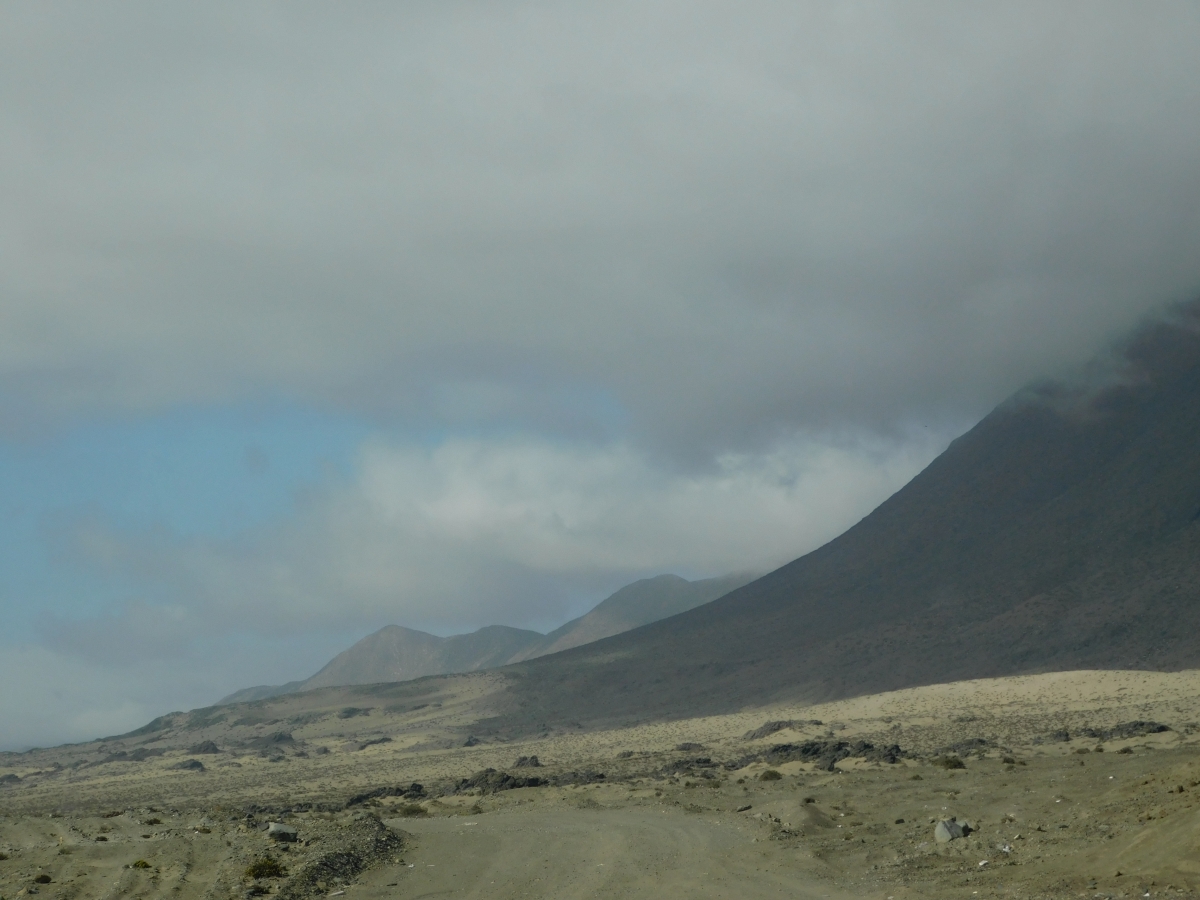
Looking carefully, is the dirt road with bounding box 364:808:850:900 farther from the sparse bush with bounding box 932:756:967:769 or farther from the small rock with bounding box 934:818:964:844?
the sparse bush with bounding box 932:756:967:769

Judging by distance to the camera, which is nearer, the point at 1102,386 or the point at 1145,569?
the point at 1145,569

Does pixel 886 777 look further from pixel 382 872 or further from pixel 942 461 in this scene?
pixel 942 461

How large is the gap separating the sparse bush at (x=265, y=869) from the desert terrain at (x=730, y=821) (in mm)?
→ 69

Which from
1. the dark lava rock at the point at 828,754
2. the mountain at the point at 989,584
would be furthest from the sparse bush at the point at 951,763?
the mountain at the point at 989,584

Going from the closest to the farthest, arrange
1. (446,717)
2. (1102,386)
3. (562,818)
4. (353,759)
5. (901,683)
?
(562,818) < (353,759) < (901,683) < (446,717) < (1102,386)

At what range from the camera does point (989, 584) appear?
109562 millimetres

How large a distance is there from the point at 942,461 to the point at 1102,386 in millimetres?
22372

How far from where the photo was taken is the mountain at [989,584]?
309 ft

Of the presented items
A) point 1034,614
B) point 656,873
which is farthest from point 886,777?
point 1034,614

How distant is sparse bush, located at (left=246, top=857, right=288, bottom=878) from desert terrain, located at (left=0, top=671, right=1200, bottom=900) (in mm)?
69

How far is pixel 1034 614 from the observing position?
99.1 meters

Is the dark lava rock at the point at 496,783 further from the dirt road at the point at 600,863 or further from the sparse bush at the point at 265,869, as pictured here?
the sparse bush at the point at 265,869

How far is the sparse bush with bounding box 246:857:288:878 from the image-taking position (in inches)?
824

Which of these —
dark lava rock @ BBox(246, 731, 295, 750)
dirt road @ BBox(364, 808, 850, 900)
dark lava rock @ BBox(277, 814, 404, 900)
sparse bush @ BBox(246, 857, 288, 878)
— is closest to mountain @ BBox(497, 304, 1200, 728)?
dark lava rock @ BBox(246, 731, 295, 750)
